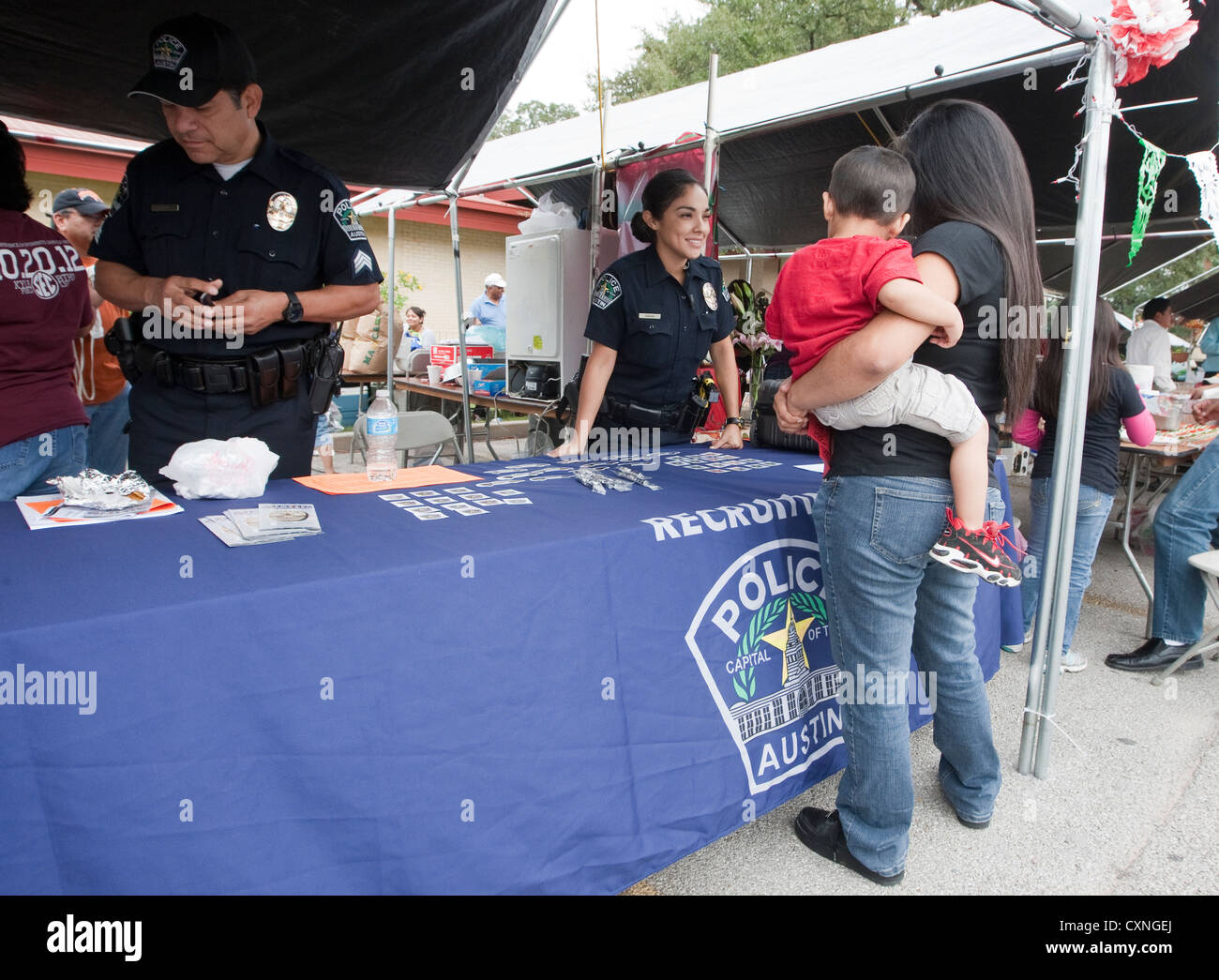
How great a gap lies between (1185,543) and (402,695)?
3.33 meters

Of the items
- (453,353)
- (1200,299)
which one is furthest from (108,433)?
(1200,299)

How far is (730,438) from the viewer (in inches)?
113

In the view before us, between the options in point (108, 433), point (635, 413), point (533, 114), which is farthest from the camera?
point (533, 114)

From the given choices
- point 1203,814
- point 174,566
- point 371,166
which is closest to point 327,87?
point 371,166

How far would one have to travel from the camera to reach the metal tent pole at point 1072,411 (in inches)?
80.4

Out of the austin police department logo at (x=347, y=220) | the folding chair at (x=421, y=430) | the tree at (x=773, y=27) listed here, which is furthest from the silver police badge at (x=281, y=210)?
the tree at (x=773, y=27)

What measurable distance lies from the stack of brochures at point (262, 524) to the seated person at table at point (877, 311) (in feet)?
3.62

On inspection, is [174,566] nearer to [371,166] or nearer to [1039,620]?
[1039,620]

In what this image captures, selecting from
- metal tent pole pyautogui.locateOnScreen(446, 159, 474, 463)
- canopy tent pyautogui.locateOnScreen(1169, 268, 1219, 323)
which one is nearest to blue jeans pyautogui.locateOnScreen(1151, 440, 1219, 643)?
metal tent pole pyautogui.locateOnScreen(446, 159, 474, 463)

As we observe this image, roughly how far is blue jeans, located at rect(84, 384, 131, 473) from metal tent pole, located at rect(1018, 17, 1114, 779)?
3.77 metres

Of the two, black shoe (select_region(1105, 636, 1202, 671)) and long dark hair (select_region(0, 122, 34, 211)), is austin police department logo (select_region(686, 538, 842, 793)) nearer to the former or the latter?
black shoe (select_region(1105, 636, 1202, 671))

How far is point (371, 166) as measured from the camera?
14.0 feet

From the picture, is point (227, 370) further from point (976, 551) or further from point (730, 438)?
point (976, 551)

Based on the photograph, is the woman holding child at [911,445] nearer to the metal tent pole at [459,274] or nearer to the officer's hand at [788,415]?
the officer's hand at [788,415]
